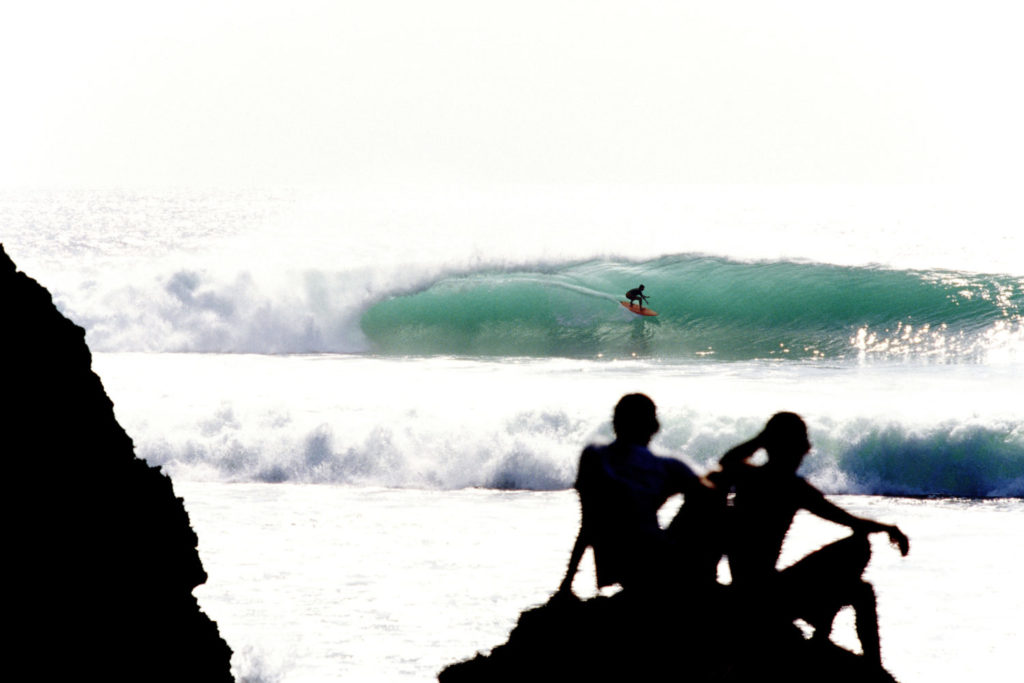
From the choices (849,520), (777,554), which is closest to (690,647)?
(777,554)

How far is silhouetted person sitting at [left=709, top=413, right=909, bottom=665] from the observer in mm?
4051

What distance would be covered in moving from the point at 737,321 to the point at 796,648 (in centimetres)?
2004

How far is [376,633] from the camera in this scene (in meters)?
7.27

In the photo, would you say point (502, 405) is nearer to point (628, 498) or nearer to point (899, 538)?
point (628, 498)

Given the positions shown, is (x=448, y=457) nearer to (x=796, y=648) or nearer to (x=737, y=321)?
(x=796, y=648)

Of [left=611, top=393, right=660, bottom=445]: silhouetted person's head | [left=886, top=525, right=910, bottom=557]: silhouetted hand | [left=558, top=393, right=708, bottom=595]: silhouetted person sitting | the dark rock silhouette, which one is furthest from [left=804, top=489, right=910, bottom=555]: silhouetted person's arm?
the dark rock silhouette

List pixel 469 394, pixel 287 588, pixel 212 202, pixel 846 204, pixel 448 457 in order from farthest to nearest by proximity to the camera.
Answer: pixel 212 202 < pixel 846 204 < pixel 469 394 < pixel 448 457 < pixel 287 588

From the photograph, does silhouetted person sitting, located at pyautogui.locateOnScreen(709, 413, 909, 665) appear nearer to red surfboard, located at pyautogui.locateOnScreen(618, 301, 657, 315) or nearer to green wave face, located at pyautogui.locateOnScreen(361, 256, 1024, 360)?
green wave face, located at pyautogui.locateOnScreen(361, 256, 1024, 360)

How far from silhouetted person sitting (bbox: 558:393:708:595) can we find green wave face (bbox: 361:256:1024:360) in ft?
55.6

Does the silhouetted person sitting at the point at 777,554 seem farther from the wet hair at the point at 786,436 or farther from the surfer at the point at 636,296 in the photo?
the surfer at the point at 636,296

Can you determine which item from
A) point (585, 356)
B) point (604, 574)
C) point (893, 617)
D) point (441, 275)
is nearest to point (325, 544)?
point (893, 617)

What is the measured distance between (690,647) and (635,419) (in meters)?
0.79

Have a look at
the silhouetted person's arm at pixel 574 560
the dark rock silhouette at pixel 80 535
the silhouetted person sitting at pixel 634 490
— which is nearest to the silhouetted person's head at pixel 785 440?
the silhouetted person sitting at pixel 634 490

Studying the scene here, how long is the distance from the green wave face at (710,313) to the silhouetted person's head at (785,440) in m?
16.9
